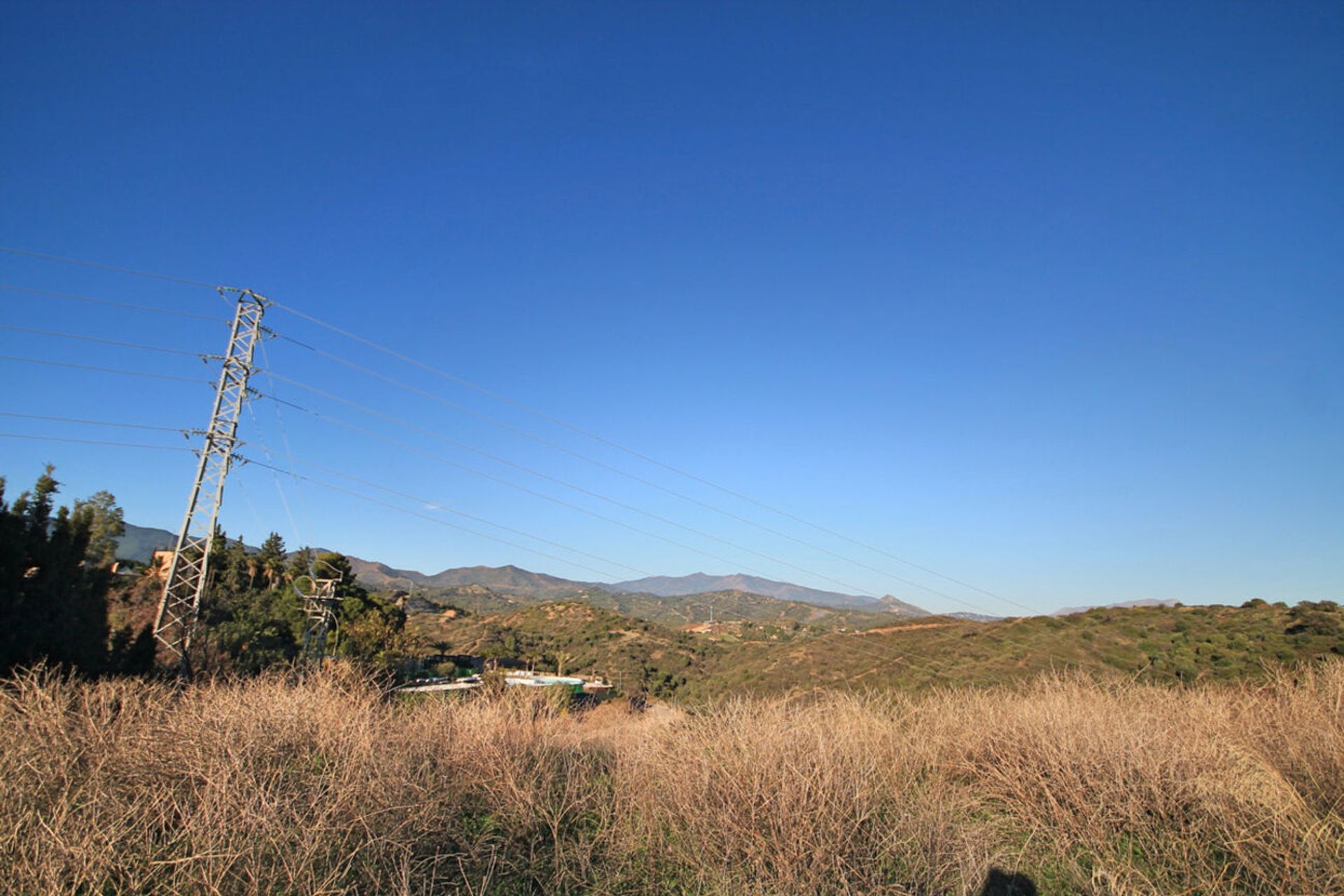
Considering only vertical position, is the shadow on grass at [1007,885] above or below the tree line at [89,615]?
above

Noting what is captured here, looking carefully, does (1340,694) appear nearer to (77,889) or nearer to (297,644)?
(77,889)

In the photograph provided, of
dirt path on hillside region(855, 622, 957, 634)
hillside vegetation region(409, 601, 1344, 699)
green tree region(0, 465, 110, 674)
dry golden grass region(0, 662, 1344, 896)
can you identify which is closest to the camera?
dry golden grass region(0, 662, 1344, 896)

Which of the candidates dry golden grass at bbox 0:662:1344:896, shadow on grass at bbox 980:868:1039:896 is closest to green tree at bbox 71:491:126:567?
dry golden grass at bbox 0:662:1344:896

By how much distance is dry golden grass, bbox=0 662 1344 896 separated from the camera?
17.2ft

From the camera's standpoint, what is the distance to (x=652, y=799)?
26.4ft

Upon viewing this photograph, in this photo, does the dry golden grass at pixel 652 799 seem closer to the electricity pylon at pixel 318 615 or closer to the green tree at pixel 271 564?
the electricity pylon at pixel 318 615

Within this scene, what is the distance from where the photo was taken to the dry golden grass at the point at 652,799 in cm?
524

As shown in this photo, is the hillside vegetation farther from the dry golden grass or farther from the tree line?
the tree line

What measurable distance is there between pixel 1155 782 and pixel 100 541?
56.9m

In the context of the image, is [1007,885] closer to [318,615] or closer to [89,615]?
[89,615]

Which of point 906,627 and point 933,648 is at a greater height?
point 906,627

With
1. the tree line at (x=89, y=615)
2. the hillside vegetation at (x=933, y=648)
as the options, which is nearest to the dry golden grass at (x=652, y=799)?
the tree line at (x=89, y=615)

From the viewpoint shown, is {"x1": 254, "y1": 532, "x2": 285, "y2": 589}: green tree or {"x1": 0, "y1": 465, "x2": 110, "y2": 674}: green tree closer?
{"x1": 0, "y1": 465, "x2": 110, "y2": 674}: green tree

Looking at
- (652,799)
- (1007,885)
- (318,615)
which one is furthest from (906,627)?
(652,799)
